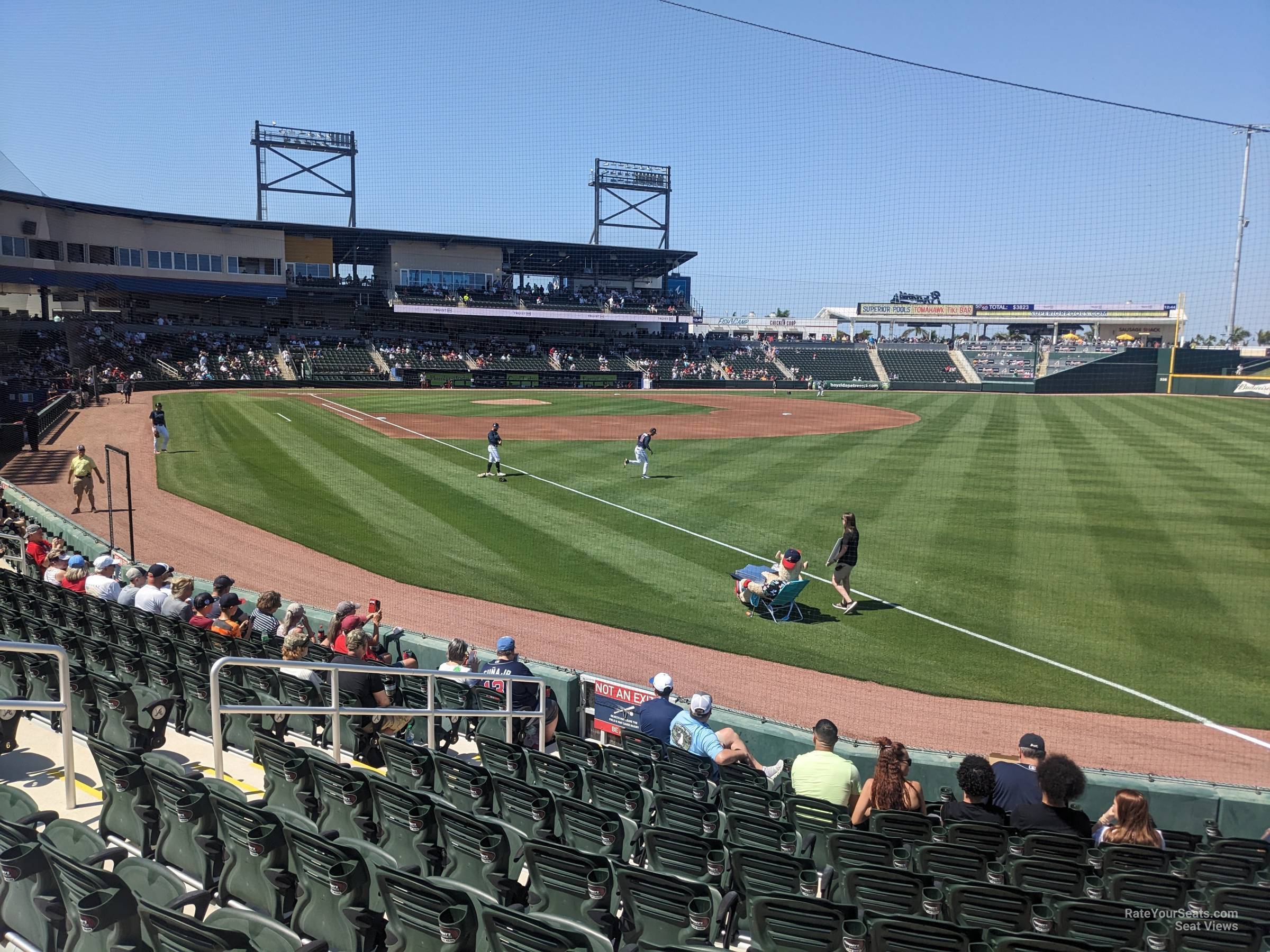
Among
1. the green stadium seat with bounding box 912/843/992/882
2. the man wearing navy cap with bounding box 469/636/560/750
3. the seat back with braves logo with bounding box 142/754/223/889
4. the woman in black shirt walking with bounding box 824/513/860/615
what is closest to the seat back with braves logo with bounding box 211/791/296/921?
the seat back with braves logo with bounding box 142/754/223/889

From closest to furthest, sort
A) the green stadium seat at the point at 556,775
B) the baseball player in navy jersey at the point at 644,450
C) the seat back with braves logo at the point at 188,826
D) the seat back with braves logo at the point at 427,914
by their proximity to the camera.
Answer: the seat back with braves logo at the point at 427,914, the seat back with braves logo at the point at 188,826, the green stadium seat at the point at 556,775, the baseball player in navy jersey at the point at 644,450

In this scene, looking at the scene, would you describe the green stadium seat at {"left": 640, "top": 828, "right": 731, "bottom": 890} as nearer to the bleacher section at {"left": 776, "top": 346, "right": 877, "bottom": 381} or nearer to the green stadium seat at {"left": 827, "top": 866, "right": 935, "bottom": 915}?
the green stadium seat at {"left": 827, "top": 866, "right": 935, "bottom": 915}

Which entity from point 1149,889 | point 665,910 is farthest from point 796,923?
point 1149,889

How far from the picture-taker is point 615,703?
339 inches

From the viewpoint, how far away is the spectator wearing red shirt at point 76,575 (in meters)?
10.4

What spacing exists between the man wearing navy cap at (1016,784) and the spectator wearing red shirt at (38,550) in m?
12.3

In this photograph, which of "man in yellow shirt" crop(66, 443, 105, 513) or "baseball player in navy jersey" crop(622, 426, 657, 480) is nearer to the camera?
"man in yellow shirt" crop(66, 443, 105, 513)

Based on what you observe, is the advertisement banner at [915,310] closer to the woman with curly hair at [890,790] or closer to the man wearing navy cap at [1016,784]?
the man wearing navy cap at [1016,784]

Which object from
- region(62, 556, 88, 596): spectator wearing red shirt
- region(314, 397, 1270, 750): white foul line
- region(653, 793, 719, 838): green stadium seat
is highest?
region(62, 556, 88, 596): spectator wearing red shirt

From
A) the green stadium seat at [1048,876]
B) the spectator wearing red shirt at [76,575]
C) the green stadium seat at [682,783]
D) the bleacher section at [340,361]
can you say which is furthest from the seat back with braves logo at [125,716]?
the bleacher section at [340,361]

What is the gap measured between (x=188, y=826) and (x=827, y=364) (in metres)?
72.5

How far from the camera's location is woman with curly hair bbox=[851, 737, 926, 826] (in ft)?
19.5

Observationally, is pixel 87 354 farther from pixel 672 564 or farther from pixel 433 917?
pixel 433 917

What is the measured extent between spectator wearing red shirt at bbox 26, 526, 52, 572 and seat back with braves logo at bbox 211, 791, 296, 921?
9.63m
